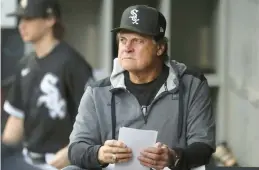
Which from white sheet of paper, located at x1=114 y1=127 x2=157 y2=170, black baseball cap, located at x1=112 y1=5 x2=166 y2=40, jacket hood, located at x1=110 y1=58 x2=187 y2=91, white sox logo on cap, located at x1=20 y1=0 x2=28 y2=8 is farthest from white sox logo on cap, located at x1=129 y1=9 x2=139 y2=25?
white sox logo on cap, located at x1=20 y1=0 x2=28 y2=8

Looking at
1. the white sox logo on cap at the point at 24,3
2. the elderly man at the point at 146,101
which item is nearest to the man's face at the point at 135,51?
the elderly man at the point at 146,101

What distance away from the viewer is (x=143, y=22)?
4.07 ft

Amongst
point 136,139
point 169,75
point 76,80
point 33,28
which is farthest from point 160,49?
point 33,28

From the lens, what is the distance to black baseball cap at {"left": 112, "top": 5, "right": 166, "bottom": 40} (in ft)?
4.06

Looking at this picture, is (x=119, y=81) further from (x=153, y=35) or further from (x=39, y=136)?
(x=39, y=136)

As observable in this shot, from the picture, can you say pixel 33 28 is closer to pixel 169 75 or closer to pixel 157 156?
pixel 169 75

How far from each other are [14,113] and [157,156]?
0.80m

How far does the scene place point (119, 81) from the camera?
1.30 m

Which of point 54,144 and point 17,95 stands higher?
point 17,95

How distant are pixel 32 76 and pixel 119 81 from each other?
1.94 feet

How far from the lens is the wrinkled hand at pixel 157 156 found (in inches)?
46.1

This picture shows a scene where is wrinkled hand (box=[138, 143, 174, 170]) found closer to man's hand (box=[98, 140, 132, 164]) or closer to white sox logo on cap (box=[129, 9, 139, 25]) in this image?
man's hand (box=[98, 140, 132, 164])

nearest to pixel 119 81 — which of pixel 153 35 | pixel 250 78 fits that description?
pixel 153 35

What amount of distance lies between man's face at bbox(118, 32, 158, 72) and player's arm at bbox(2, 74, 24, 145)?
0.67 meters
